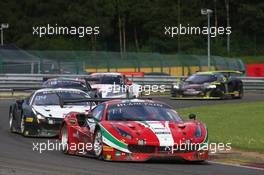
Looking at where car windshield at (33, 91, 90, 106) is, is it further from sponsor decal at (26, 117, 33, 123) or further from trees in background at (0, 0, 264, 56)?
trees in background at (0, 0, 264, 56)

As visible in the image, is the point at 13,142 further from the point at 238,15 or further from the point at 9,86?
the point at 238,15

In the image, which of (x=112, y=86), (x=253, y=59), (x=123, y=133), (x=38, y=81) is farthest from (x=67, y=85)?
(x=253, y=59)

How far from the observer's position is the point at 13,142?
17.8 m

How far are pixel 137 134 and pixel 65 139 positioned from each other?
261cm

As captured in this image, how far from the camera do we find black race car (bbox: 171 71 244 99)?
119 ft

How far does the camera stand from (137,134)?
13.8 meters

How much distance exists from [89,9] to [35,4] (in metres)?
8.84

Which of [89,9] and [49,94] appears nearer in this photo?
[49,94]

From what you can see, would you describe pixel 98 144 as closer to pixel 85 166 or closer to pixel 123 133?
pixel 123 133

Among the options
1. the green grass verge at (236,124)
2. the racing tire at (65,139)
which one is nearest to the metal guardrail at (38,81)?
the green grass verge at (236,124)

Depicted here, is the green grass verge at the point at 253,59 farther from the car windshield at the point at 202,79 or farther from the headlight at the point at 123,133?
the headlight at the point at 123,133

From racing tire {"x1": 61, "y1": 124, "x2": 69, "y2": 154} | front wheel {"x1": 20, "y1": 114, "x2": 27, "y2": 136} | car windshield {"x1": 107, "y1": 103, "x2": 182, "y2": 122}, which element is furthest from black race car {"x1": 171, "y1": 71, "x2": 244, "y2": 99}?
car windshield {"x1": 107, "y1": 103, "x2": 182, "y2": 122}

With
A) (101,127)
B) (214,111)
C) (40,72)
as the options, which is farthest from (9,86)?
(101,127)

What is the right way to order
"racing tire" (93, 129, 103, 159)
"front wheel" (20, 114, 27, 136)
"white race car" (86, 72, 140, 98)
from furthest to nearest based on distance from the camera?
"white race car" (86, 72, 140, 98), "front wheel" (20, 114, 27, 136), "racing tire" (93, 129, 103, 159)
